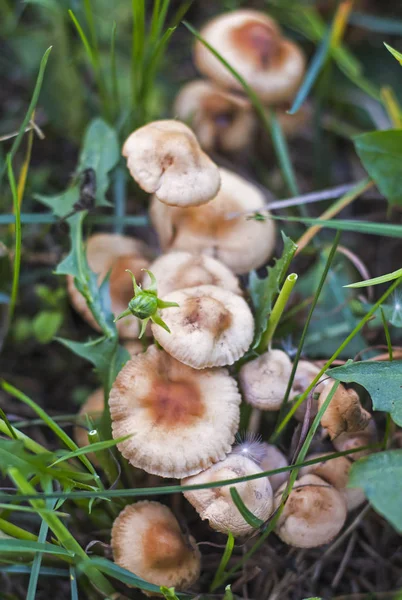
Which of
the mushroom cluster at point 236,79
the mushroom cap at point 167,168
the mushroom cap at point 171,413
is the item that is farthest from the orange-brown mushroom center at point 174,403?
the mushroom cluster at point 236,79

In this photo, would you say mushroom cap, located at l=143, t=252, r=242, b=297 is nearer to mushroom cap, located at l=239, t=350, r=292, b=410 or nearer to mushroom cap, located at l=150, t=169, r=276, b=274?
mushroom cap, located at l=150, t=169, r=276, b=274

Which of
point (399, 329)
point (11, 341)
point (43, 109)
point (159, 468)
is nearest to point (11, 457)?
point (159, 468)

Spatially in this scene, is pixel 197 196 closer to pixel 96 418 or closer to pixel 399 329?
pixel 96 418

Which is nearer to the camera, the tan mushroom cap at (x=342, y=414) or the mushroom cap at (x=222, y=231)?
the tan mushroom cap at (x=342, y=414)

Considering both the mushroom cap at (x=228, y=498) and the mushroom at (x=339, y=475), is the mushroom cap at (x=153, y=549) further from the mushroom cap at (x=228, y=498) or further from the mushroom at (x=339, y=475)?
the mushroom at (x=339, y=475)

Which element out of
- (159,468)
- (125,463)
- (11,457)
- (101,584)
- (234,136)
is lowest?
(101,584)

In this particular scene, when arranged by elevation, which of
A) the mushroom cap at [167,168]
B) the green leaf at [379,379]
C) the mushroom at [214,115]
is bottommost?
the green leaf at [379,379]
